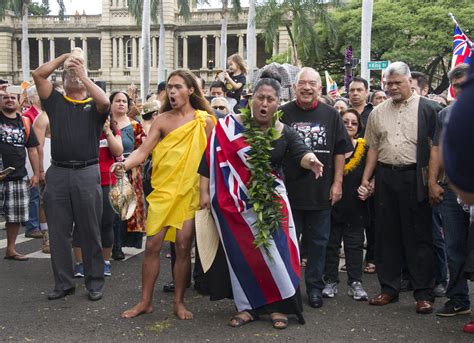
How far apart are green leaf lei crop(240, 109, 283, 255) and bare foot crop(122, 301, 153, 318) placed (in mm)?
1134

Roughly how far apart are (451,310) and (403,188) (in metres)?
1.10

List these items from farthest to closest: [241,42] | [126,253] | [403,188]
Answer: [241,42] → [126,253] → [403,188]

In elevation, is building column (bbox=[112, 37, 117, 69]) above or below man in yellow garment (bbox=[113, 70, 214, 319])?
above

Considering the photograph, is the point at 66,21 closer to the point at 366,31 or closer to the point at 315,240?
the point at 366,31

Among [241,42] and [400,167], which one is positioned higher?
[241,42]

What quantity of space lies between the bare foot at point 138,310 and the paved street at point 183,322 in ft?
0.17

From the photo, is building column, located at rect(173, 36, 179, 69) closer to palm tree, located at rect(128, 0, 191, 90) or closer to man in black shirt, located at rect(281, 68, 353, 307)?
palm tree, located at rect(128, 0, 191, 90)

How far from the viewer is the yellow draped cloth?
5320 mm

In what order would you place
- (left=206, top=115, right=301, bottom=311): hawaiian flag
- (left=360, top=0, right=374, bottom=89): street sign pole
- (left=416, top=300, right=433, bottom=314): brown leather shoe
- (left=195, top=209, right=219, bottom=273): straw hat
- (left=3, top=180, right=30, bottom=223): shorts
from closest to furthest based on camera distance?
(left=206, top=115, right=301, bottom=311): hawaiian flag
(left=195, top=209, right=219, bottom=273): straw hat
(left=416, top=300, right=433, bottom=314): brown leather shoe
(left=3, top=180, right=30, bottom=223): shorts
(left=360, top=0, right=374, bottom=89): street sign pole

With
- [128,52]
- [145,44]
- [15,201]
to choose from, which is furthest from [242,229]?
[128,52]

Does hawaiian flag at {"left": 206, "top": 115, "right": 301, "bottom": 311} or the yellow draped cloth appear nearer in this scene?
hawaiian flag at {"left": 206, "top": 115, "right": 301, "bottom": 311}

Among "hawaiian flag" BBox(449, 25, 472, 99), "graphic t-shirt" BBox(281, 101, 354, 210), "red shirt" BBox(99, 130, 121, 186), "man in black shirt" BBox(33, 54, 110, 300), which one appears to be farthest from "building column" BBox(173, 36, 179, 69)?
"graphic t-shirt" BBox(281, 101, 354, 210)

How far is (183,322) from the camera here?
17.1ft

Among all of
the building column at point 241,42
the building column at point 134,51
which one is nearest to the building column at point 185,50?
the building column at point 134,51
